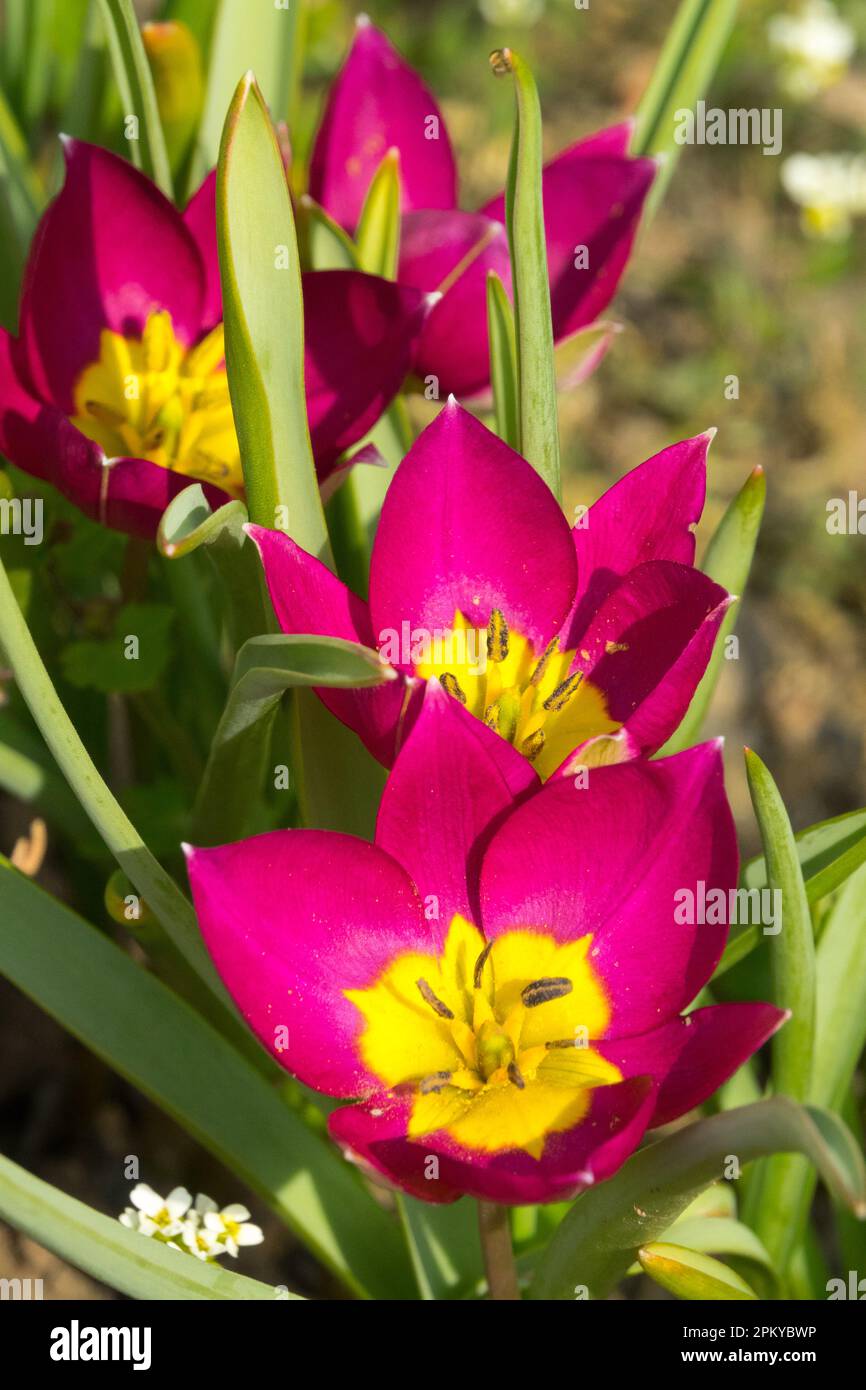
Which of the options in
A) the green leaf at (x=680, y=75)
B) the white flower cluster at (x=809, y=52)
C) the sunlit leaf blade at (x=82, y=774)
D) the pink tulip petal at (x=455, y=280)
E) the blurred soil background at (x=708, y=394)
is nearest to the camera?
the sunlit leaf blade at (x=82, y=774)

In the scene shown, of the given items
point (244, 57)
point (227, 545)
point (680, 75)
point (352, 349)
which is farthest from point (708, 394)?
point (227, 545)

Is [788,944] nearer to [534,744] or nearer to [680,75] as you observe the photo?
[534,744]

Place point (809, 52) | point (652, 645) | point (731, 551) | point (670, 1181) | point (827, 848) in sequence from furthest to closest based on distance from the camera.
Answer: point (809, 52) → point (731, 551) → point (827, 848) → point (652, 645) → point (670, 1181)

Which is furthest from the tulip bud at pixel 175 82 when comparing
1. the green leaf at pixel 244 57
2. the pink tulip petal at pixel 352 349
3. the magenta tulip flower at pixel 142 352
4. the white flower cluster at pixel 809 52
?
the white flower cluster at pixel 809 52

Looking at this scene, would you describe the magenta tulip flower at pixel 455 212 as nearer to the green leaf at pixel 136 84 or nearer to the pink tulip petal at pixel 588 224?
the pink tulip petal at pixel 588 224

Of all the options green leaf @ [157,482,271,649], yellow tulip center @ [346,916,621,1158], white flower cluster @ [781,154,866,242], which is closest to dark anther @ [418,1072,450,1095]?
yellow tulip center @ [346,916,621,1158]

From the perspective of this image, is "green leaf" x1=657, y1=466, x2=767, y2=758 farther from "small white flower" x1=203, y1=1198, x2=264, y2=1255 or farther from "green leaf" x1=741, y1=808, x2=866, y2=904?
"small white flower" x1=203, y1=1198, x2=264, y2=1255

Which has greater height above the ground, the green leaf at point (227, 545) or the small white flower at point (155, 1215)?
the green leaf at point (227, 545)
